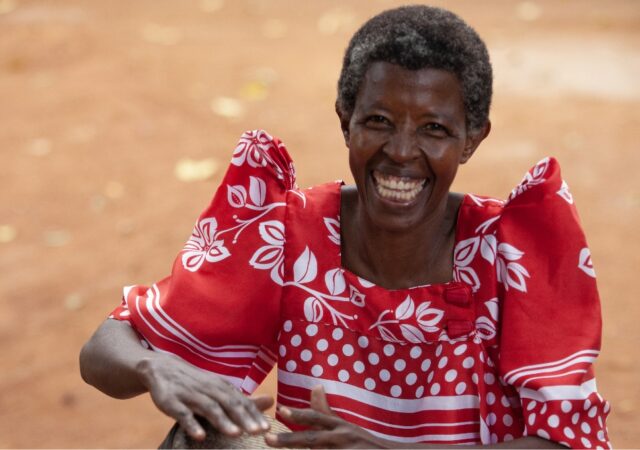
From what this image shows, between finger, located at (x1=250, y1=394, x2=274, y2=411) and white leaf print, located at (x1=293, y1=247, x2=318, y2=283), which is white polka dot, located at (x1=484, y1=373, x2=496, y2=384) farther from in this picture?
finger, located at (x1=250, y1=394, x2=274, y2=411)

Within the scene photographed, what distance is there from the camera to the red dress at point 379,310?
8.64 feet

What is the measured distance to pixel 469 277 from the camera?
2.75 metres

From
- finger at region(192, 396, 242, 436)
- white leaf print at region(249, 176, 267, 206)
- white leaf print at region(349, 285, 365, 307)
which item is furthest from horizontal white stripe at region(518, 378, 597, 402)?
white leaf print at region(249, 176, 267, 206)

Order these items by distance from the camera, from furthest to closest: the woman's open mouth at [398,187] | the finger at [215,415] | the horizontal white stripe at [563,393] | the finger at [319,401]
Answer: the woman's open mouth at [398,187] < the horizontal white stripe at [563,393] < the finger at [319,401] < the finger at [215,415]

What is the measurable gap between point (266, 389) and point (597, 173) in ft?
10.5

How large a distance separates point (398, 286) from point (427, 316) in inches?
5.1


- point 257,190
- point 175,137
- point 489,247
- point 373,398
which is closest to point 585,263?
point 489,247

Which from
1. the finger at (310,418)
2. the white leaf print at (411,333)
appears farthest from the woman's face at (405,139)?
the finger at (310,418)

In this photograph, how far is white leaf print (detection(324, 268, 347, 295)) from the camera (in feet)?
9.24

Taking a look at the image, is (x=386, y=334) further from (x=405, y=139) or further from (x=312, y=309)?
(x=405, y=139)

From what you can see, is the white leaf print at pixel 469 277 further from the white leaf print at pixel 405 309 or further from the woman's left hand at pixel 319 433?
the woman's left hand at pixel 319 433

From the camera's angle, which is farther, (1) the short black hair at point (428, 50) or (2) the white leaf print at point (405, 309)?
(2) the white leaf print at point (405, 309)

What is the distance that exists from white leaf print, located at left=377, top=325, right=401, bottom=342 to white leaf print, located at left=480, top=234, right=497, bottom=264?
1.01 feet

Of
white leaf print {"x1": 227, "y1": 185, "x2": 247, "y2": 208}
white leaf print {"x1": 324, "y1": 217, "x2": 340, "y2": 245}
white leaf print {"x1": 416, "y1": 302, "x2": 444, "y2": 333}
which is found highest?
white leaf print {"x1": 227, "y1": 185, "x2": 247, "y2": 208}
